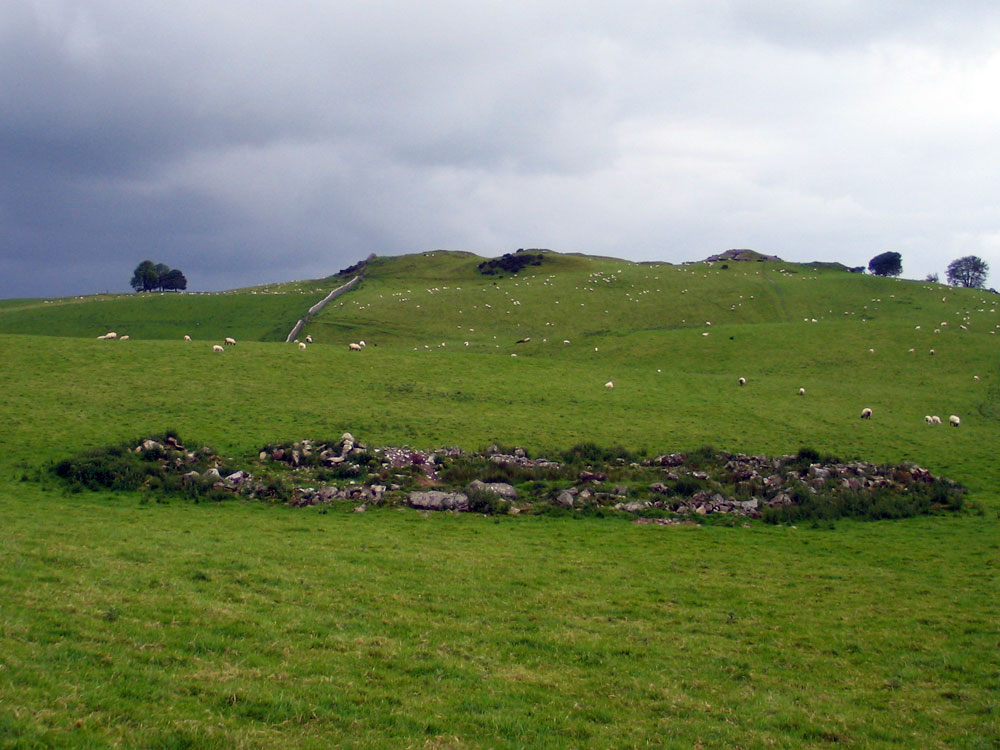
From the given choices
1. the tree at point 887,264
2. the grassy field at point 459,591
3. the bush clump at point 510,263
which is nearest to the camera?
the grassy field at point 459,591

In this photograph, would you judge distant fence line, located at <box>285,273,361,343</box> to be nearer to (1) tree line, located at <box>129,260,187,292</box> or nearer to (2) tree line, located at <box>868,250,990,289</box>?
(1) tree line, located at <box>129,260,187,292</box>

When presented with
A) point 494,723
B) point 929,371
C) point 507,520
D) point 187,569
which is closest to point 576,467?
point 507,520


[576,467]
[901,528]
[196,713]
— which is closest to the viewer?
[196,713]

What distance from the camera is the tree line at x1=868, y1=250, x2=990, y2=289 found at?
157375 mm

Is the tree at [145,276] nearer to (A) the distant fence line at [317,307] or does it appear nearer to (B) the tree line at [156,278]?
(B) the tree line at [156,278]

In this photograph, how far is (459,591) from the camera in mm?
15602

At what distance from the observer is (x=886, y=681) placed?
451 inches

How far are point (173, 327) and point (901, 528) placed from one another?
276 ft

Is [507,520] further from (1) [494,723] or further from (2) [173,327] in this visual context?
(2) [173,327]

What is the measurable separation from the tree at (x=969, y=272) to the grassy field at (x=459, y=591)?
13189 cm

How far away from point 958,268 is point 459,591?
181820mm

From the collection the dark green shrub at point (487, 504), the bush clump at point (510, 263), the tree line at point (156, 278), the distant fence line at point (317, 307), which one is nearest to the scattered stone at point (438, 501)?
the dark green shrub at point (487, 504)

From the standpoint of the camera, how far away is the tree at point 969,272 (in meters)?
158

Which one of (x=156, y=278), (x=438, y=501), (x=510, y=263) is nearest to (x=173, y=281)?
(x=156, y=278)
